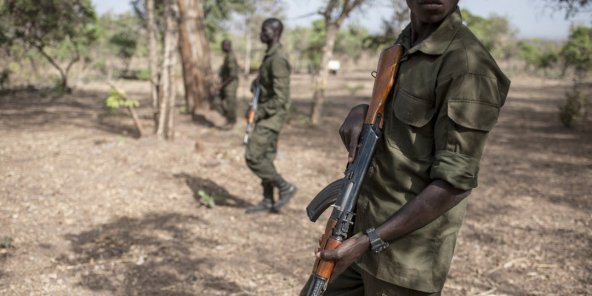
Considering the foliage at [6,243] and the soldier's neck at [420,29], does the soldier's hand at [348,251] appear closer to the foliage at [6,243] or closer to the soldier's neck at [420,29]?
the soldier's neck at [420,29]

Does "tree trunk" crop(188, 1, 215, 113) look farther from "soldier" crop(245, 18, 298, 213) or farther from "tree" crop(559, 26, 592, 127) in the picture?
"tree" crop(559, 26, 592, 127)

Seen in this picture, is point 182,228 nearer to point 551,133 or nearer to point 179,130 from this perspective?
point 179,130

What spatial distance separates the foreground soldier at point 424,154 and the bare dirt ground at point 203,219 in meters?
1.96

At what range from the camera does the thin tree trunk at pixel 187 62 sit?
941 cm

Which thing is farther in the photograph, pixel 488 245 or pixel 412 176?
pixel 488 245

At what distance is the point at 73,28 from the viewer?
1348cm

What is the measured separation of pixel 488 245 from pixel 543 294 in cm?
93

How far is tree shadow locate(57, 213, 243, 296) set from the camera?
3256 mm

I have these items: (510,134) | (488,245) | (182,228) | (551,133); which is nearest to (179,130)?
(182,228)

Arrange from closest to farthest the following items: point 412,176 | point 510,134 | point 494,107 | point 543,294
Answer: point 494,107 < point 412,176 < point 543,294 < point 510,134

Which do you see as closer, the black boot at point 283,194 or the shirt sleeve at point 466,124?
the shirt sleeve at point 466,124

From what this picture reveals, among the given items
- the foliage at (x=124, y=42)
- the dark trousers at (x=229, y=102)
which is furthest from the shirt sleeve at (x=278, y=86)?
the foliage at (x=124, y=42)

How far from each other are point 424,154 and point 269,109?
331 cm

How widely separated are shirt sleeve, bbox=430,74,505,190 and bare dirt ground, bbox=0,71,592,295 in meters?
2.27
